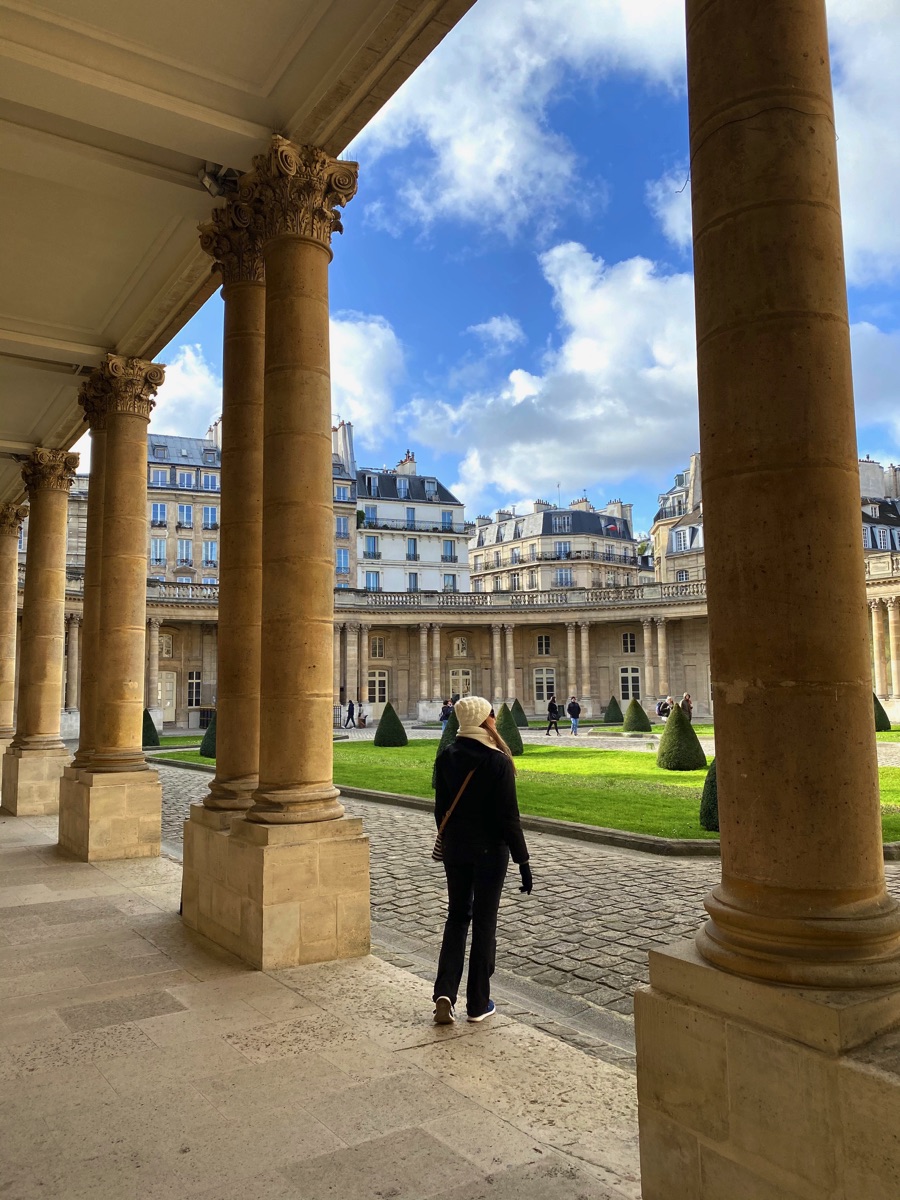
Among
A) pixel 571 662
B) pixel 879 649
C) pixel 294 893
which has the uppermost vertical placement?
pixel 879 649

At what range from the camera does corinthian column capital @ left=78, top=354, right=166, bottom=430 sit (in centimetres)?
1150

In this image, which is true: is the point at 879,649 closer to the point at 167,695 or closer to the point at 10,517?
the point at 167,695

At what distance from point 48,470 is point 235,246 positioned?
9269mm

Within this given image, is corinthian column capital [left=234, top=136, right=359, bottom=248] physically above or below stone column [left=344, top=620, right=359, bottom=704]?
above

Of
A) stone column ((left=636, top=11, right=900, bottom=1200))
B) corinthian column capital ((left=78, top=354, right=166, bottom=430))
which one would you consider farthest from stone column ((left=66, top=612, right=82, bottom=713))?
stone column ((left=636, top=11, right=900, bottom=1200))

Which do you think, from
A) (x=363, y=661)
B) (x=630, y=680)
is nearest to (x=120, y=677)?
(x=363, y=661)

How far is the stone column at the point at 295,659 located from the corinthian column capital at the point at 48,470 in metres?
10.1

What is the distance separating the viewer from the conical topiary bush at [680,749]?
21.7 m

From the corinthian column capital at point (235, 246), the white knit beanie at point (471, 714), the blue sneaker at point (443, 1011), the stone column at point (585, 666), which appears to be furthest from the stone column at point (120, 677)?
the stone column at point (585, 666)

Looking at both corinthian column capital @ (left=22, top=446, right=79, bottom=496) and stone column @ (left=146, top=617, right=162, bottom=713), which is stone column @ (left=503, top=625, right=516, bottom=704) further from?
corinthian column capital @ (left=22, top=446, right=79, bottom=496)

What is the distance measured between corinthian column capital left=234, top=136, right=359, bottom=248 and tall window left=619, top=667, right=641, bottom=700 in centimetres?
5258

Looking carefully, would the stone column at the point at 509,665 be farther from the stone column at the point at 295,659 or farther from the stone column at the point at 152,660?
the stone column at the point at 295,659

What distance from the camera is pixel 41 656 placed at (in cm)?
1516

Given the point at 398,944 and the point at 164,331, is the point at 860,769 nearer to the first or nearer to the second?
the point at 398,944
